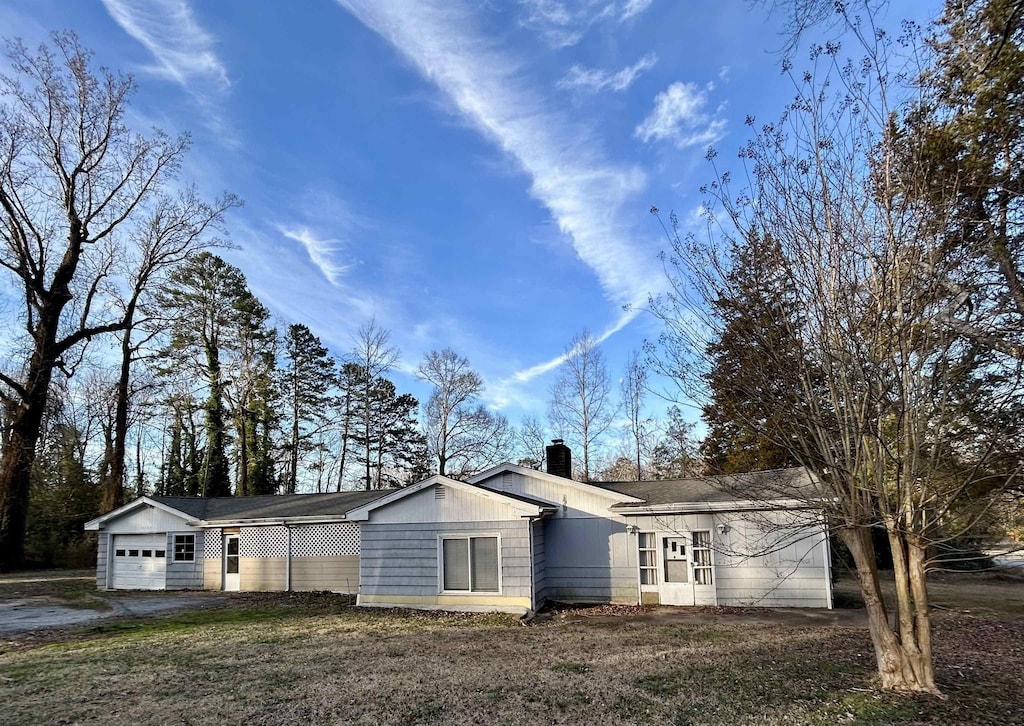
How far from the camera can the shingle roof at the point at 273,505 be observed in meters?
16.5

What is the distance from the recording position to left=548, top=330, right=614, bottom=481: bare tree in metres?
29.9

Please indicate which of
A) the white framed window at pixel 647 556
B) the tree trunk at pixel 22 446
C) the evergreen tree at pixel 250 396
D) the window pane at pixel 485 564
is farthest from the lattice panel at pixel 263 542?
the evergreen tree at pixel 250 396

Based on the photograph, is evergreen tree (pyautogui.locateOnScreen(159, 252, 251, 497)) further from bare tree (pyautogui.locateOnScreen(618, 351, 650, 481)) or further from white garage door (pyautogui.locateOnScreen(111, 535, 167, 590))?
bare tree (pyautogui.locateOnScreen(618, 351, 650, 481))

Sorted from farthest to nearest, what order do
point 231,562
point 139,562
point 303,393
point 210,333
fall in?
point 303,393 < point 210,333 < point 139,562 < point 231,562

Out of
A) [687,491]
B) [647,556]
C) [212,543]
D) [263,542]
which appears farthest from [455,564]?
[212,543]

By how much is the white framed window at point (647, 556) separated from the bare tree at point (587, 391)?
16051 millimetres

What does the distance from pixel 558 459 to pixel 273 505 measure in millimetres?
8960

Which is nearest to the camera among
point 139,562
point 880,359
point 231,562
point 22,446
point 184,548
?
point 880,359

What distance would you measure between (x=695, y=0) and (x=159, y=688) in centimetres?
1043

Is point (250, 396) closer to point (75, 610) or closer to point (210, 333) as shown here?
point (210, 333)

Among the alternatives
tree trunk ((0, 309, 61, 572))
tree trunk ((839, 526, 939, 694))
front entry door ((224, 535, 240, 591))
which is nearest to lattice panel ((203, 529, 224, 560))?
front entry door ((224, 535, 240, 591))

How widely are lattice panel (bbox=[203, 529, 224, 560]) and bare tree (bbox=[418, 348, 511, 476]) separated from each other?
55.7 ft

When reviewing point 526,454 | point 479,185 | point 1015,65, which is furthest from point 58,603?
point 526,454

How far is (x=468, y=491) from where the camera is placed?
12977 mm
